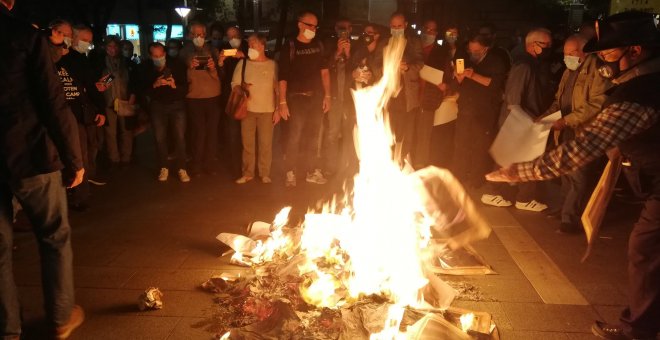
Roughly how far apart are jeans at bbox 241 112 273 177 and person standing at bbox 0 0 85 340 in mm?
4614

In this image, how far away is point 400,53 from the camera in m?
→ 8.38

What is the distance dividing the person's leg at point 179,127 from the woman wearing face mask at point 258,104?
1000 millimetres

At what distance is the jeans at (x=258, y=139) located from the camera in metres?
8.57

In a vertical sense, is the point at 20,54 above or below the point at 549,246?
above

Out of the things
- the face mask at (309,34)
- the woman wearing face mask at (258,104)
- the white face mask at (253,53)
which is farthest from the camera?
the woman wearing face mask at (258,104)

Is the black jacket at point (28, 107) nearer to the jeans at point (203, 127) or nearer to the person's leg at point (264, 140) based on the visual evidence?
the person's leg at point (264, 140)

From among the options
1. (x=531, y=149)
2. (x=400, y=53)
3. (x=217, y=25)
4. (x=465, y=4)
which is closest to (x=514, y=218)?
(x=531, y=149)

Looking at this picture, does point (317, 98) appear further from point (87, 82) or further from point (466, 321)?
point (466, 321)

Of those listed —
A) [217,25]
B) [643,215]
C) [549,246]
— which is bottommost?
[549,246]

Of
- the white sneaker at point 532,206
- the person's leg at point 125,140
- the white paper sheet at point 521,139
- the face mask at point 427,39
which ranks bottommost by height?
the white sneaker at point 532,206

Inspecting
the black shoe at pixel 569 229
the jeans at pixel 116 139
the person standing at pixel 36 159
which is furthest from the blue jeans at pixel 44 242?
the jeans at pixel 116 139

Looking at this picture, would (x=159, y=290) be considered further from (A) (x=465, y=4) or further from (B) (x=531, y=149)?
(A) (x=465, y=4)

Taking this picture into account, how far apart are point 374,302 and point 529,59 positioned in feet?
15.3

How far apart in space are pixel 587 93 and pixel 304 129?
4225 millimetres
